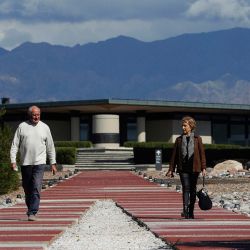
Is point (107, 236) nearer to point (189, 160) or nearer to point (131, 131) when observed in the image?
point (189, 160)

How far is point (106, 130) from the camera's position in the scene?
2478 inches

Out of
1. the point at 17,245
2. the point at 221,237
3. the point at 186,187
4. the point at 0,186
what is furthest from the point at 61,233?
the point at 0,186

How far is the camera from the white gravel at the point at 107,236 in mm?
9477

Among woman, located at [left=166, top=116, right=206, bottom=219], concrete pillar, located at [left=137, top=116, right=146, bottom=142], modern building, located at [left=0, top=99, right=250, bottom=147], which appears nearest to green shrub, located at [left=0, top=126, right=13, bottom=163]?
woman, located at [left=166, top=116, right=206, bottom=219]

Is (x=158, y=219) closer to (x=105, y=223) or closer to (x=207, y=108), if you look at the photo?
(x=105, y=223)

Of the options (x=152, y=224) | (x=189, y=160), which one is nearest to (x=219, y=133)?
(x=189, y=160)

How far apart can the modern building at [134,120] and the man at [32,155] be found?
158ft

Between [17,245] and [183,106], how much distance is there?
5328cm

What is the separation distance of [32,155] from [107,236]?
8.76 feet

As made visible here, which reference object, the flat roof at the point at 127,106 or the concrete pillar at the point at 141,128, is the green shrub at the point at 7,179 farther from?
the concrete pillar at the point at 141,128

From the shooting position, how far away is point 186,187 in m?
13.3

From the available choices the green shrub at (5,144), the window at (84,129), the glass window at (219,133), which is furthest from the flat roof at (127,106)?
the green shrub at (5,144)

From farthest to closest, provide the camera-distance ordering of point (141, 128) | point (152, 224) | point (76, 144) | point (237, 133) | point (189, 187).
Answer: point (237, 133)
point (141, 128)
point (76, 144)
point (189, 187)
point (152, 224)

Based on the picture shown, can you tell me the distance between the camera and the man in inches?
501
